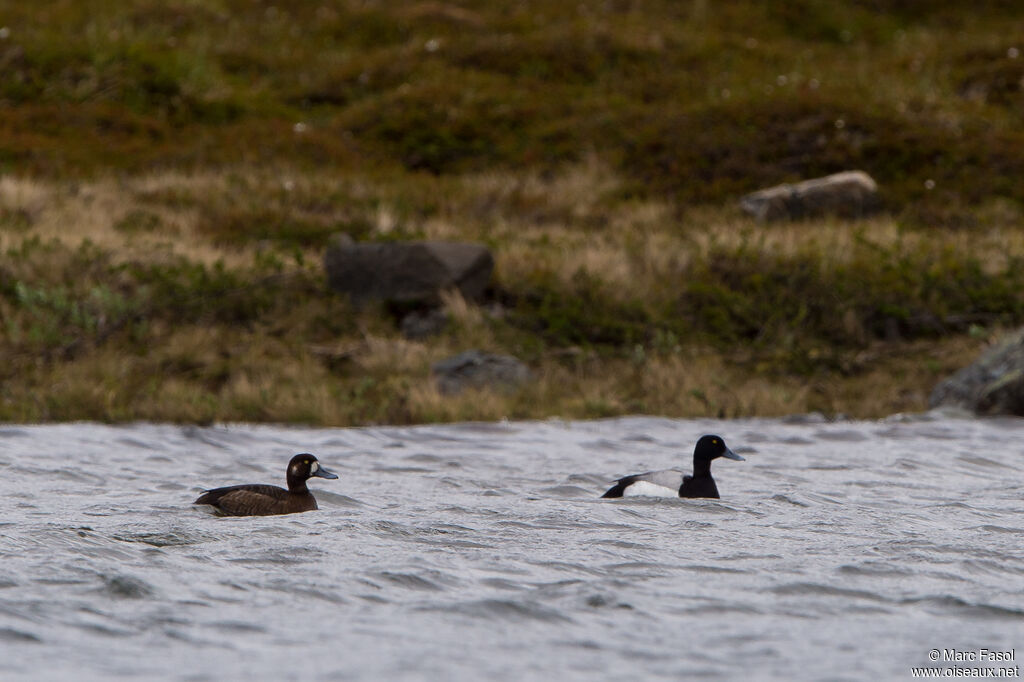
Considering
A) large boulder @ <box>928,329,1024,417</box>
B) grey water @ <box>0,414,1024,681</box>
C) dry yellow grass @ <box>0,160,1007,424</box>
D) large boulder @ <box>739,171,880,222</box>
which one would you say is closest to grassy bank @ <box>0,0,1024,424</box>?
dry yellow grass @ <box>0,160,1007,424</box>

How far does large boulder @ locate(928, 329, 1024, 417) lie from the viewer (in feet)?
40.6

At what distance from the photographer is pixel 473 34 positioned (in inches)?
1167

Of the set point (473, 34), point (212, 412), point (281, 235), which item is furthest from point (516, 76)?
point (212, 412)

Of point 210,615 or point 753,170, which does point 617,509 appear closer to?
point 210,615

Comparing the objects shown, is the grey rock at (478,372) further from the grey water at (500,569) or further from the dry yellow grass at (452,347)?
the grey water at (500,569)

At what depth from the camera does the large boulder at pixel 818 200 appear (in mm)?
18094

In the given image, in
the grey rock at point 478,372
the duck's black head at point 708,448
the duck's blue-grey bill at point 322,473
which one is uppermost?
the grey rock at point 478,372

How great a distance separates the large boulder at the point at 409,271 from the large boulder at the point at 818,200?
16.8ft

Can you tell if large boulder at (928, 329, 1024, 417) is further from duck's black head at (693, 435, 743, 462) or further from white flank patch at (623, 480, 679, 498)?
white flank patch at (623, 480, 679, 498)

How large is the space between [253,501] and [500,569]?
2.07 m

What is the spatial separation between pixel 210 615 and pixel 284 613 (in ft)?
0.99

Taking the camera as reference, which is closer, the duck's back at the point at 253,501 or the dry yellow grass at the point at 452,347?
the duck's back at the point at 253,501

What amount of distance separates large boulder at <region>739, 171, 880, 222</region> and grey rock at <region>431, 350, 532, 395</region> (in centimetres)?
624

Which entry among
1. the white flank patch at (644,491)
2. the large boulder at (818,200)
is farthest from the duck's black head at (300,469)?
A: the large boulder at (818,200)
